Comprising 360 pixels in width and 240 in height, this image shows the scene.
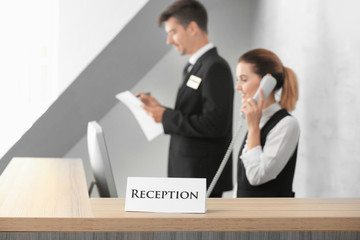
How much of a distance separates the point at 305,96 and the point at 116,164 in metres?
2.25

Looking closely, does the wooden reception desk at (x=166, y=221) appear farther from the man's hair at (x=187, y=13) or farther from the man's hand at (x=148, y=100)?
the man's hair at (x=187, y=13)

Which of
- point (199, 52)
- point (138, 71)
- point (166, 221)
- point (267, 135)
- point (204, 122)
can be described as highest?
point (138, 71)

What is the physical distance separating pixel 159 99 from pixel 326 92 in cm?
225

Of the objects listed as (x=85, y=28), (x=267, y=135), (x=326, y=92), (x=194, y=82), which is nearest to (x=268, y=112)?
(x=267, y=135)

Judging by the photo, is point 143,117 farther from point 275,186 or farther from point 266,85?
point 275,186

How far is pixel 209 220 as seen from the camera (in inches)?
49.6

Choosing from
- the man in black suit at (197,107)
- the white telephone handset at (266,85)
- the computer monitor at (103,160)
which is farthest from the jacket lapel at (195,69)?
the computer monitor at (103,160)

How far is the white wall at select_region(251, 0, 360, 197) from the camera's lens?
2.31 metres

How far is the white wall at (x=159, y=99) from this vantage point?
15.3 feet

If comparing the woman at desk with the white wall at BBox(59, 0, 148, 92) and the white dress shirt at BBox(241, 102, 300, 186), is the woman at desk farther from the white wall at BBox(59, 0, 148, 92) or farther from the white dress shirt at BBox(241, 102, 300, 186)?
the white wall at BBox(59, 0, 148, 92)

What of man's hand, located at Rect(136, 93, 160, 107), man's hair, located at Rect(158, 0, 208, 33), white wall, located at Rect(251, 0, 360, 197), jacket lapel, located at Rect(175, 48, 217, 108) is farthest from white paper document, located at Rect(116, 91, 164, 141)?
white wall, located at Rect(251, 0, 360, 197)

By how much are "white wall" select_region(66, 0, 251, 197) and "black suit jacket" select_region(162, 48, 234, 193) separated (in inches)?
65.3

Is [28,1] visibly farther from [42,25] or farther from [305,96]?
[305,96]

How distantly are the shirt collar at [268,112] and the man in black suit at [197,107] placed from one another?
67cm
